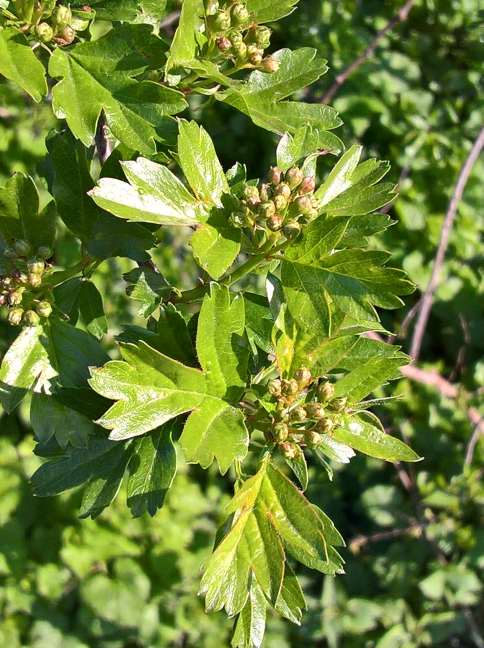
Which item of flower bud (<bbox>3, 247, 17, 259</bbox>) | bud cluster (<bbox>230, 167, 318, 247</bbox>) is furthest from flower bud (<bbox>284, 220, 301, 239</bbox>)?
flower bud (<bbox>3, 247, 17, 259</bbox>)

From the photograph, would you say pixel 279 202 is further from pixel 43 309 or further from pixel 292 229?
pixel 43 309

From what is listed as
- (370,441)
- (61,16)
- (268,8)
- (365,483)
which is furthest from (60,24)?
(365,483)

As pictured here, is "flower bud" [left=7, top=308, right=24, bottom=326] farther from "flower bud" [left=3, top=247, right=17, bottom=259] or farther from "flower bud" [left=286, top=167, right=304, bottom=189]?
"flower bud" [left=286, top=167, right=304, bottom=189]

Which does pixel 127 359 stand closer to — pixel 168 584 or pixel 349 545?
pixel 168 584

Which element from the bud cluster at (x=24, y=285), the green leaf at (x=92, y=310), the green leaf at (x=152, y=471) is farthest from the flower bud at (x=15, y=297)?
the green leaf at (x=152, y=471)

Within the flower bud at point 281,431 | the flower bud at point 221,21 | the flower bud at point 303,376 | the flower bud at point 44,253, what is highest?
the flower bud at point 221,21

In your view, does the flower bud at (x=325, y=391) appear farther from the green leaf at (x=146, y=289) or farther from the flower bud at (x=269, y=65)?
the flower bud at (x=269, y=65)

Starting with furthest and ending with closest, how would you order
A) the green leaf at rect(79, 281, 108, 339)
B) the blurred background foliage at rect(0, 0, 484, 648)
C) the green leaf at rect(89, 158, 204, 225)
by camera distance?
the blurred background foliage at rect(0, 0, 484, 648)
the green leaf at rect(79, 281, 108, 339)
the green leaf at rect(89, 158, 204, 225)
